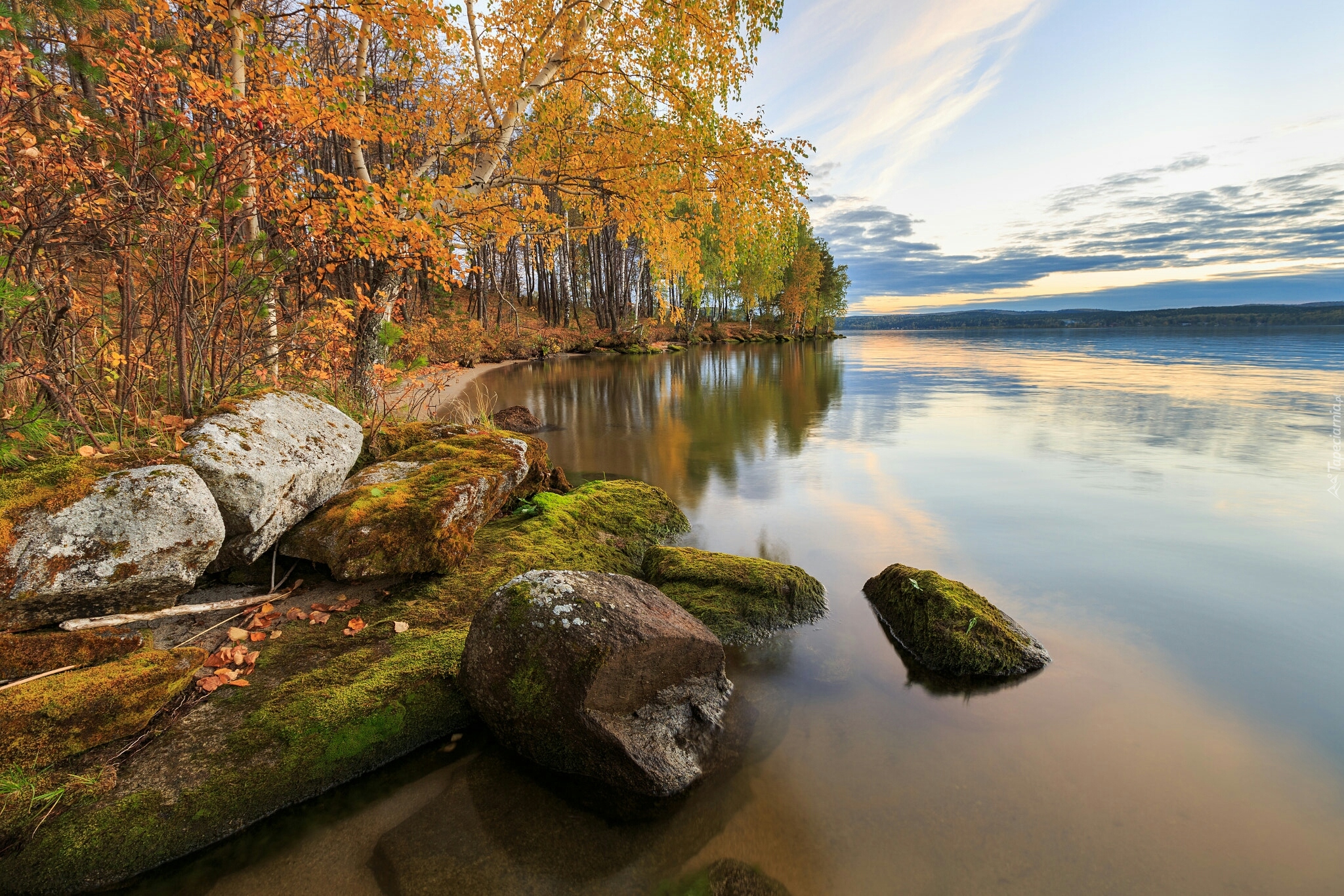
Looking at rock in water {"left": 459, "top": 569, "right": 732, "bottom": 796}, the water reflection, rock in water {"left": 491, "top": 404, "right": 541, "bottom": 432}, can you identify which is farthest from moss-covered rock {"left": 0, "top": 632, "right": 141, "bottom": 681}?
rock in water {"left": 491, "top": 404, "right": 541, "bottom": 432}

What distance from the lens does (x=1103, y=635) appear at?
4887mm

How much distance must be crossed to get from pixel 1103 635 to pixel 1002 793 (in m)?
2.59

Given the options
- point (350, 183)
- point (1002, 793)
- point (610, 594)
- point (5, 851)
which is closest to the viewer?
point (5, 851)

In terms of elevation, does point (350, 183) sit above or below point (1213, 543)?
above

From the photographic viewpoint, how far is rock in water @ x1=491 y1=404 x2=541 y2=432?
12812 millimetres

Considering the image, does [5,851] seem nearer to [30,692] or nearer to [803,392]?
[30,692]

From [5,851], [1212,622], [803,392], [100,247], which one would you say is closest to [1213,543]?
[1212,622]

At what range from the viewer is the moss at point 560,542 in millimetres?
4539

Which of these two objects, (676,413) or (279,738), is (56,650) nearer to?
(279,738)

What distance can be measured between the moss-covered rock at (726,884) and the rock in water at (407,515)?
3.08 m

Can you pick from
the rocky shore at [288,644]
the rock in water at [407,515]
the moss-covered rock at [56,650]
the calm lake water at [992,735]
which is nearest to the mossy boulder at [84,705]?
the rocky shore at [288,644]

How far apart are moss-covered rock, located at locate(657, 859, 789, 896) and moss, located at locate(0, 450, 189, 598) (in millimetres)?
3818

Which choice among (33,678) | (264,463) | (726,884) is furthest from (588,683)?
(264,463)

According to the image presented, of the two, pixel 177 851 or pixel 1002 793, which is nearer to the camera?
pixel 177 851
